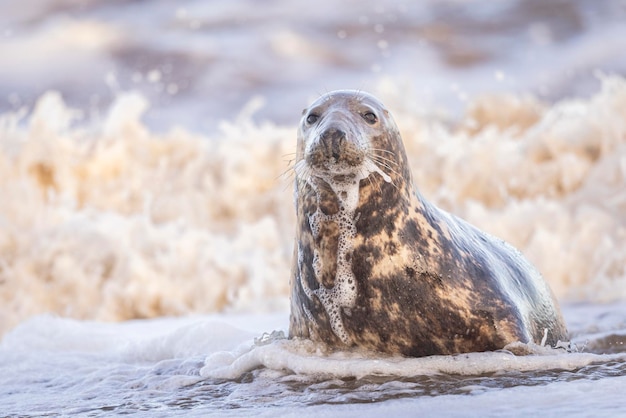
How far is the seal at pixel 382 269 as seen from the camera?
3.22m

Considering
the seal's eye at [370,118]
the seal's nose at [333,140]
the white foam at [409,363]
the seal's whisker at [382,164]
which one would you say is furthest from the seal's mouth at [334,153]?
the white foam at [409,363]

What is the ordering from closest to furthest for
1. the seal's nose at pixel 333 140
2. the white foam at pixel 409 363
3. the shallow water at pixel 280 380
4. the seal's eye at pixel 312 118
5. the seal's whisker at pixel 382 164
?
the shallow water at pixel 280 380
the seal's nose at pixel 333 140
the white foam at pixel 409 363
the seal's whisker at pixel 382 164
the seal's eye at pixel 312 118

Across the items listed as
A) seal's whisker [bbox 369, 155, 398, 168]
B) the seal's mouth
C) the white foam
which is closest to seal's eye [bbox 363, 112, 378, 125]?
seal's whisker [bbox 369, 155, 398, 168]

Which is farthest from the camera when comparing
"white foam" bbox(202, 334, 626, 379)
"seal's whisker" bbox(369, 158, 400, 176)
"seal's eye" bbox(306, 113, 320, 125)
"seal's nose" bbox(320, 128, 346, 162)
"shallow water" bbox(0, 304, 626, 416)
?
"seal's eye" bbox(306, 113, 320, 125)

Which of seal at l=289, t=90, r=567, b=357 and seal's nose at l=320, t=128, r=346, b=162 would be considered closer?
seal's nose at l=320, t=128, r=346, b=162

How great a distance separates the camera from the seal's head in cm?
297

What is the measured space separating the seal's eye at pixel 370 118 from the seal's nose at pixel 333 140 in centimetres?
34

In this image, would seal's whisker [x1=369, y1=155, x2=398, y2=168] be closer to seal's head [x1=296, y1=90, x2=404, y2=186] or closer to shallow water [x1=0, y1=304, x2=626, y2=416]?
seal's head [x1=296, y1=90, x2=404, y2=186]

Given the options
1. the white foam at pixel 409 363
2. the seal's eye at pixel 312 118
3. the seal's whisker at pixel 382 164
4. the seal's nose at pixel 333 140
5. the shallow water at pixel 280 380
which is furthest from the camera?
the seal's eye at pixel 312 118

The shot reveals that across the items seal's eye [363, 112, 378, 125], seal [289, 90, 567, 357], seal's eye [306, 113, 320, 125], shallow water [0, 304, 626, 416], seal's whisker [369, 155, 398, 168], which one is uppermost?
seal's eye [306, 113, 320, 125]

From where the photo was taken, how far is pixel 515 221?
9.62 m

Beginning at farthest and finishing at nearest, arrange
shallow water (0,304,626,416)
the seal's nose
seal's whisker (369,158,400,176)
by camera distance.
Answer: seal's whisker (369,158,400,176), the seal's nose, shallow water (0,304,626,416)

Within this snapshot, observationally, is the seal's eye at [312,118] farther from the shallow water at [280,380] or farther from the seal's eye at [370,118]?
the shallow water at [280,380]

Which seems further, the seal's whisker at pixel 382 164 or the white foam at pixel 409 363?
the seal's whisker at pixel 382 164
